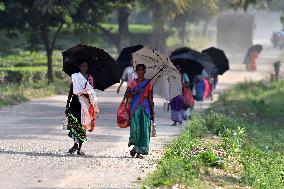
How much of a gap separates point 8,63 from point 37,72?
153 inches

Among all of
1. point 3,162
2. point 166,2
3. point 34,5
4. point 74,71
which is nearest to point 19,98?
point 34,5

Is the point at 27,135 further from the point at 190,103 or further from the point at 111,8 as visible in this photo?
→ the point at 111,8

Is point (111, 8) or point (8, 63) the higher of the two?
point (111, 8)

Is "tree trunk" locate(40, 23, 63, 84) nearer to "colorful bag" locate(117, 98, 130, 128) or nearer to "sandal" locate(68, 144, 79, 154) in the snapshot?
"colorful bag" locate(117, 98, 130, 128)

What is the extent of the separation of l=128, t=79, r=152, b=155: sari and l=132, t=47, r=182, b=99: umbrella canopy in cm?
108

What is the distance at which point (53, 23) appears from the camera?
1388 inches

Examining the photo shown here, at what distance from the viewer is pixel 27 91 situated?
31312mm

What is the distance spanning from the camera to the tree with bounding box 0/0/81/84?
3247 cm

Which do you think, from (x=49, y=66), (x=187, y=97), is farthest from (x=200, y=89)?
(x=49, y=66)

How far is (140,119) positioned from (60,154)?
1.56 meters

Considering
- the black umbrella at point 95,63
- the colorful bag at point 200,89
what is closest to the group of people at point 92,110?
the black umbrella at point 95,63

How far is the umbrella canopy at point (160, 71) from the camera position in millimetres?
17562

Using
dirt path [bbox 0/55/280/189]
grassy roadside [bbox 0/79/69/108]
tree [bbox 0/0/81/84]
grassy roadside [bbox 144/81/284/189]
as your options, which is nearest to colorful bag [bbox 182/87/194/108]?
dirt path [bbox 0/55/280/189]

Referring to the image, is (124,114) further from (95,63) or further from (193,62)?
(193,62)
